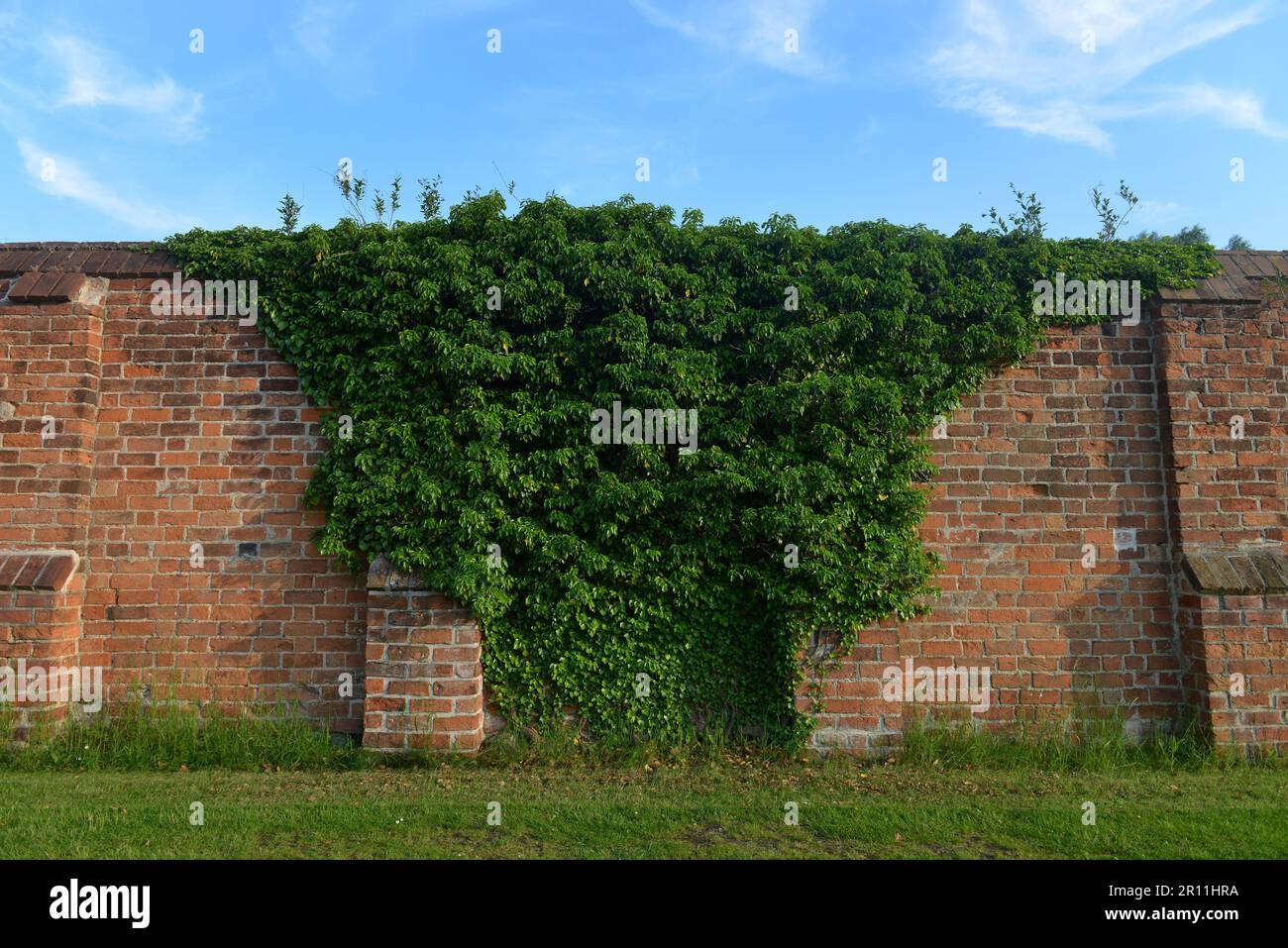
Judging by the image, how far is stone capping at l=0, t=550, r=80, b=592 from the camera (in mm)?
6164

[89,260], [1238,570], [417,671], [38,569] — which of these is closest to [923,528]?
[1238,570]

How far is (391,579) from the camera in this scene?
19.9 ft

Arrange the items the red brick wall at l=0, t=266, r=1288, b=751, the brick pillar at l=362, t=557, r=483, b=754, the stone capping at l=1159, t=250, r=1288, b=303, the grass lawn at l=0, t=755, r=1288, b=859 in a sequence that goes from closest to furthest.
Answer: the grass lawn at l=0, t=755, r=1288, b=859 < the brick pillar at l=362, t=557, r=483, b=754 < the red brick wall at l=0, t=266, r=1288, b=751 < the stone capping at l=1159, t=250, r=1288, b=303

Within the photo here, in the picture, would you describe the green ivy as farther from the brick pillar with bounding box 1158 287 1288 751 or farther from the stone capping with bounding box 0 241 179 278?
the stone capping with bounding box 0 241 179 278

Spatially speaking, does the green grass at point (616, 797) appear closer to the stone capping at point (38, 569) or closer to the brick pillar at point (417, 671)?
the brick pillar at point (417, 671)

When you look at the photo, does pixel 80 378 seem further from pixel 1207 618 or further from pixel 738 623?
pixel 1207 618

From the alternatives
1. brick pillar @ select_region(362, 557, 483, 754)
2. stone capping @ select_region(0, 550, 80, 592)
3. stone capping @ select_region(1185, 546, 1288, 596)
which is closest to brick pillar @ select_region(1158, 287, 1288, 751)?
stone capping @ select_region(1185, 546, 1288, 596)

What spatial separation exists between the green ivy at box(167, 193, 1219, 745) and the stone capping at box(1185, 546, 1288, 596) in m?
1.95

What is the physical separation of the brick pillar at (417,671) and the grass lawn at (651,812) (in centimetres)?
25

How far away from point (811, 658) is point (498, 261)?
3.89 m

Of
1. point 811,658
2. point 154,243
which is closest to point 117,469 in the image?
point 154,243

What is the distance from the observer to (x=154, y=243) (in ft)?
22.5

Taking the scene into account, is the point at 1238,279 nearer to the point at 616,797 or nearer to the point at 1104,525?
the point at 1104,525

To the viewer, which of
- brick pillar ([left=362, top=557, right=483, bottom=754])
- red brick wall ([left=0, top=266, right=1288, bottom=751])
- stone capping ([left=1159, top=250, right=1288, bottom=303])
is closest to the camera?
brick pillar ([left=362, top=557, right=483, bottom=754])
